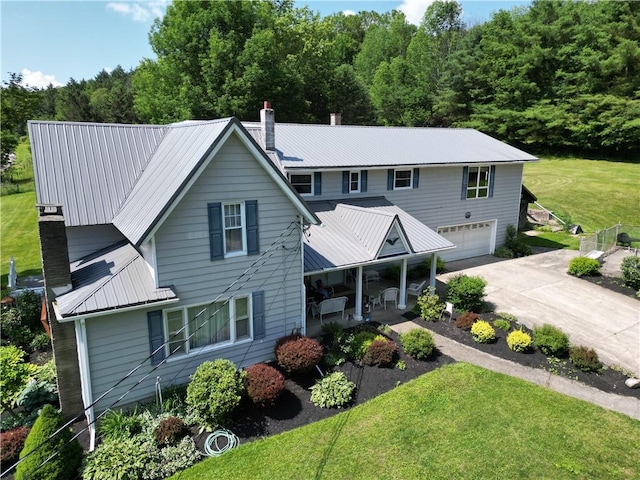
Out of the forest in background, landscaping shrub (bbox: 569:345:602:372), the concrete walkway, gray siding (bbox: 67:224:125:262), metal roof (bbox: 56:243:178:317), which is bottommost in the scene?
the concrete walkway

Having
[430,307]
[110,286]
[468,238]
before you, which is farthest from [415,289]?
[110,286]

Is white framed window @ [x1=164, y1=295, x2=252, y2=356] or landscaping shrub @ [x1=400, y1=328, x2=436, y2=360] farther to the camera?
landscaping shrub @ [x1=400, y1=328, x2=436, y2=360]

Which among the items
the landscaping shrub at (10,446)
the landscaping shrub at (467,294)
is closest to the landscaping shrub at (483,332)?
the landscaping shrub at (467,294)

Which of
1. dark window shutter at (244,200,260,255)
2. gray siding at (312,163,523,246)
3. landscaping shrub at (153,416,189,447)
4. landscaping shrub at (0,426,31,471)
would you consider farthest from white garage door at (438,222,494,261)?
landscaping shrub at (0,426,31,471)

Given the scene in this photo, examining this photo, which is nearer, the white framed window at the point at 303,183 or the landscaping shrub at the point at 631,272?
the white framed window at the point at 303,183

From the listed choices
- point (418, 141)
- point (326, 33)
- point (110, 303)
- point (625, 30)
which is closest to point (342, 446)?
point (110, 303)

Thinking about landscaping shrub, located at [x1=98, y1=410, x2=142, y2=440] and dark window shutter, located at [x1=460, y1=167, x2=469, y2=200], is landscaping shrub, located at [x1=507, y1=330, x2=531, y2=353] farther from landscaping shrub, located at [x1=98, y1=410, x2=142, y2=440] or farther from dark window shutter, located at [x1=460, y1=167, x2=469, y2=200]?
→ landscaping shrub, located at [x1=98, y1=410, x2=142, y2=440]

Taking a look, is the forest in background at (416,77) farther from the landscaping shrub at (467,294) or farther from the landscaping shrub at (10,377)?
the landscaping shrub at (467,294)
